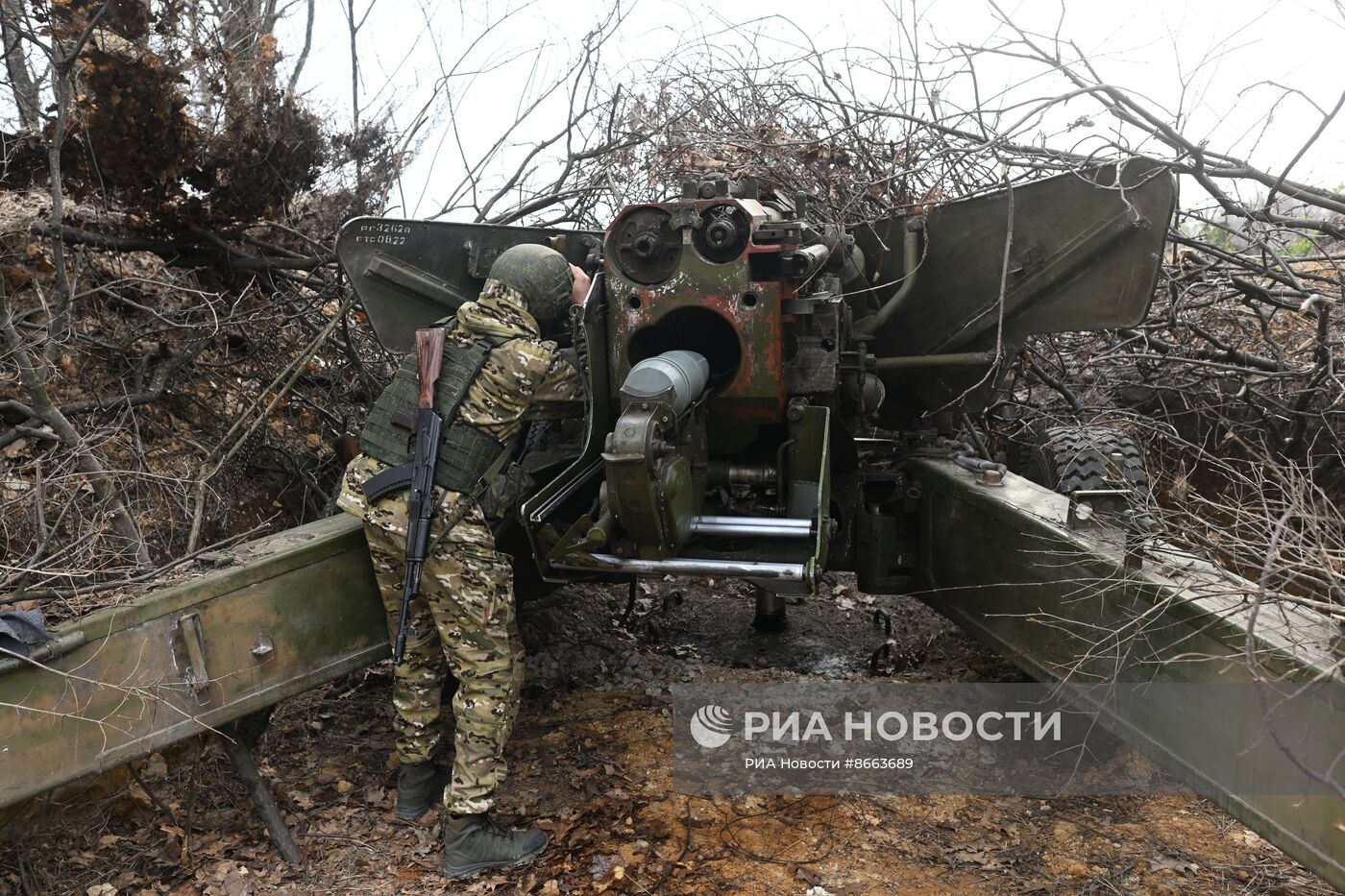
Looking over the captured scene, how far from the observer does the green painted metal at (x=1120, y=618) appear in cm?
250

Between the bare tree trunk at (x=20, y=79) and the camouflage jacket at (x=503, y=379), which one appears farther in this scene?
the bare tree trunk at (x=20, y=79)

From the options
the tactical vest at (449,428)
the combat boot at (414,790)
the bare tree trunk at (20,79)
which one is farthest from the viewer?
the bare tree trunk at (20,79)

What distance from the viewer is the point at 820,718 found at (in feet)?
15.2

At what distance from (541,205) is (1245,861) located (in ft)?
16.0

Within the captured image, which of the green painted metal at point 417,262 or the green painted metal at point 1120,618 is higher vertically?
the green painted metal at point 417,262

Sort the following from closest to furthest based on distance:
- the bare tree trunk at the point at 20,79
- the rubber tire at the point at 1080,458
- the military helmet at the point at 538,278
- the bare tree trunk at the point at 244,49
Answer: the military helmet at the point at 538,278 → the bare tree trunk at the point at 20,79 → the rubber tire at the point at 1080,458 → the bare tree trunk at the point at 244,49

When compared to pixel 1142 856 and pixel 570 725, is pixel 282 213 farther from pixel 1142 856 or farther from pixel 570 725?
pixel 1142 856

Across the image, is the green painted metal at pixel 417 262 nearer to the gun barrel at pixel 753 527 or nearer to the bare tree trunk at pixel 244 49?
the bare tree trunk at pixel 244 49

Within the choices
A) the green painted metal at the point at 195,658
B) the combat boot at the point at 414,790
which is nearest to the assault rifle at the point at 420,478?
the green painted metal at the point at 195,658

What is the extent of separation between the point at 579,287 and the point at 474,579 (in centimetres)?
121

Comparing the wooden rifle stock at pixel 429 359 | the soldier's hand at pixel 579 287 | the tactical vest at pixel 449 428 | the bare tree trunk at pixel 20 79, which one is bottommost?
the tactical vest at pixel 449 428

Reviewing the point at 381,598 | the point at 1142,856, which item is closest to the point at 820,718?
the point at 1142,856

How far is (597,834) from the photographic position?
3.80 metres

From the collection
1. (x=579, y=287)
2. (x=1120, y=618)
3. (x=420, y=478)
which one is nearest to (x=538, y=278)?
(x=579, y=287)
